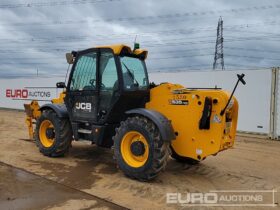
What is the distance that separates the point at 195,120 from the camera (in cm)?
617

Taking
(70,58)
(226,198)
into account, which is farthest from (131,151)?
(70,58)

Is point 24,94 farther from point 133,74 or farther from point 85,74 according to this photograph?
point 133,74

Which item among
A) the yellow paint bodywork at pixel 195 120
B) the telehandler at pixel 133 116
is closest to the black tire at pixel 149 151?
the telehandler at pixel 133 116

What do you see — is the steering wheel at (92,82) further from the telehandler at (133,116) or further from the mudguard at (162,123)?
the mudguard at (162,123)

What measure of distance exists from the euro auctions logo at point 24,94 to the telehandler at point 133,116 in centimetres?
1502

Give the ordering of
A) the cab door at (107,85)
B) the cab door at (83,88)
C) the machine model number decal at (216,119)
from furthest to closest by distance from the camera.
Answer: the cab door at (83,88) → the cab door at (107,85) → the machine model number decal at (216,119)

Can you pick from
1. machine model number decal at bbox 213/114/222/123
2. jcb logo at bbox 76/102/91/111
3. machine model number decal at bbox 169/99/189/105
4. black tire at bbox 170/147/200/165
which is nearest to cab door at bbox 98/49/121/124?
jcb logo at bbox 76/102/91/111

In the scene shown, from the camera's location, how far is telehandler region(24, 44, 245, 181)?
6.01 m

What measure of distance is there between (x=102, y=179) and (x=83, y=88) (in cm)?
221

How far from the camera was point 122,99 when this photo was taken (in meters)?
6.82

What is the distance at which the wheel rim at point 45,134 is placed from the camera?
328 inches

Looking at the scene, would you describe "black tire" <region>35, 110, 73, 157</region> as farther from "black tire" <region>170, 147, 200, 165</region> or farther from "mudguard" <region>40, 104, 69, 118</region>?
"black tire" <region>170, 147, 200, 165</region>

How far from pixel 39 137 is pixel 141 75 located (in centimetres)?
299

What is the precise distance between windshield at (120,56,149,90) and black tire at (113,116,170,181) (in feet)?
2.84
